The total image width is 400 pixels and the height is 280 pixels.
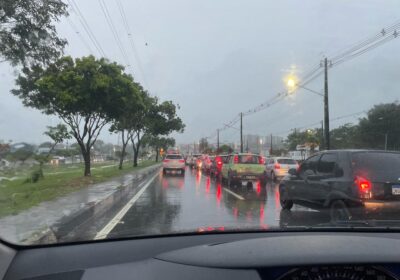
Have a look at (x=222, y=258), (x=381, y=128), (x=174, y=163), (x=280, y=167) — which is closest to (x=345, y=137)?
(x=381, y=128)

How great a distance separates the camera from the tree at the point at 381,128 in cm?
5934

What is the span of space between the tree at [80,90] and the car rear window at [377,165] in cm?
1827

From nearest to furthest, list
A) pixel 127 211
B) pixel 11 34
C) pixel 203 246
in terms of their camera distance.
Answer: pixel 203 246 → pixel 11 34 → pixel 127 211

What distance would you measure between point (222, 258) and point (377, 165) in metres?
8.27

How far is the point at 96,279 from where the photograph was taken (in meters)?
3.06

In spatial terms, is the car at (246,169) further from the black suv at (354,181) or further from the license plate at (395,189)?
the license plate at (395,189)

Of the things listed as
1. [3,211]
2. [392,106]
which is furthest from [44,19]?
[392,106]

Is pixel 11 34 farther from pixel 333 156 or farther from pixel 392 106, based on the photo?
pixel 392 106

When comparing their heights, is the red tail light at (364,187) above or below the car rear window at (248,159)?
below

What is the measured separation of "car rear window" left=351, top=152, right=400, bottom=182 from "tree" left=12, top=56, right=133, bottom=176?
59.9 feet

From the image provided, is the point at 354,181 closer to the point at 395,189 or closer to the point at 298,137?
the point at 395,189

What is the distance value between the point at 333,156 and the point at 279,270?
884 cm

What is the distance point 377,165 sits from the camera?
10.6 metres

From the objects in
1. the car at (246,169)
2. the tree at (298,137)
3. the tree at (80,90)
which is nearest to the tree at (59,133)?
the tree at (80,90)
